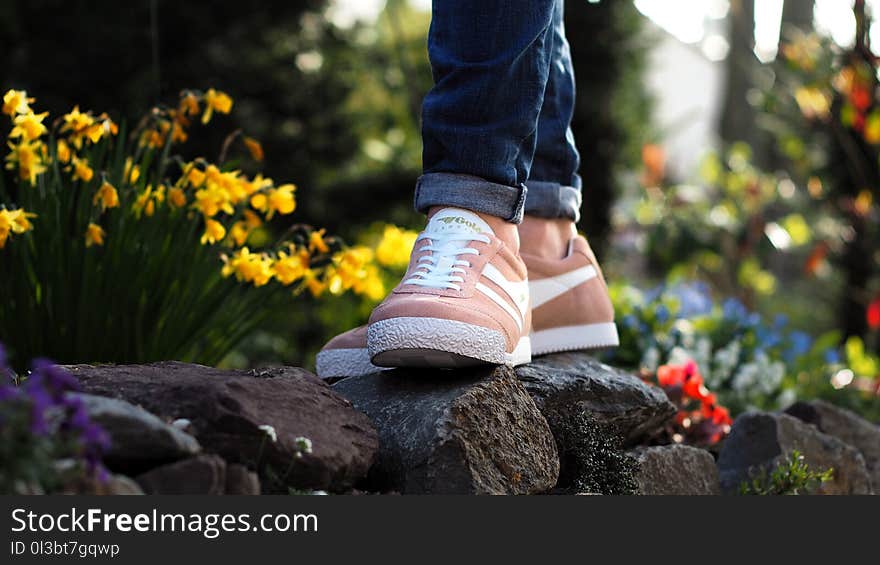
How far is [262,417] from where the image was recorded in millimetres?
1243

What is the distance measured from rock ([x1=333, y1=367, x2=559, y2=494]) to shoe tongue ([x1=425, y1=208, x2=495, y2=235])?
0.22 meters

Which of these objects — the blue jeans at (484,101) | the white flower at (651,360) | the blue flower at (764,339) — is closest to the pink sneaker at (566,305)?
the blue jeans at (484,101)

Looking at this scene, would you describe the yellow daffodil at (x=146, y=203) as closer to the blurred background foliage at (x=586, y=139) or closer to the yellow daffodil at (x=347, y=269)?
the yellow daffodil at (x=347, y=269)

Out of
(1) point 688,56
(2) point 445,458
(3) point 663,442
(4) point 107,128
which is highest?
(1) point 688,56

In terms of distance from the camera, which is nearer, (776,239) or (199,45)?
(199,45)

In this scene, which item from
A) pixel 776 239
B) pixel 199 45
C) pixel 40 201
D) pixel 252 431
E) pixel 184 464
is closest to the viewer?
pixel 184 464

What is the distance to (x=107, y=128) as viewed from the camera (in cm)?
181

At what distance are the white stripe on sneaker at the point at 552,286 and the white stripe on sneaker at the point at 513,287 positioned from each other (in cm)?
11

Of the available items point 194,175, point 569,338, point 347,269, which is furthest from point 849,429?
point 194,175

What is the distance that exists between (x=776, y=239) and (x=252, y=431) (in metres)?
4.04

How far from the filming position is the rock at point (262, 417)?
1.21m

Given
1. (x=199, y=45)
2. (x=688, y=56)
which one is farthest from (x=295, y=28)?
(x=688, y=56)

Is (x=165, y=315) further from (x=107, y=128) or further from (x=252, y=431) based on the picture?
(x=252, y=431)

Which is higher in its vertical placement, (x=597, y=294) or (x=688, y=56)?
(x=688, y=56)
